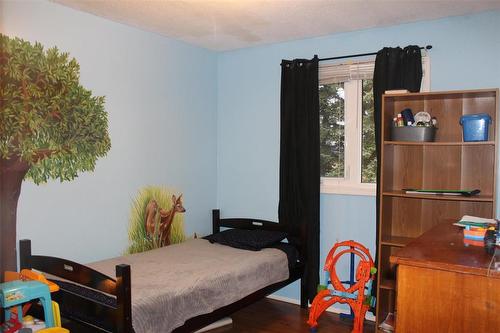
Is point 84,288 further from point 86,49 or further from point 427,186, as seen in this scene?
point 427,186

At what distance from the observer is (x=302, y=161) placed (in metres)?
3.83

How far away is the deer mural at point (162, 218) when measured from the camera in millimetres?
3664

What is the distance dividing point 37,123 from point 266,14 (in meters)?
1.74

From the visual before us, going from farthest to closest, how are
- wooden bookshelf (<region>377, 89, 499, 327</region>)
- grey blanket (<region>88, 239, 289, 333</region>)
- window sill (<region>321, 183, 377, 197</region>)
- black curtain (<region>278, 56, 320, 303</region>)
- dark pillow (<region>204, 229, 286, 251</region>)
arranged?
black curtain (<region>278, 56, 320, 303</region>) → window sill (<region>321, 183, 377, 197</region>) → dark pillow (<region>204, 229, 286, 251</region>) → wooden bookshelf (<region>377, 89, 499, 327</region>) → grey blanket (<region>88, 239, 289, 333</region>)

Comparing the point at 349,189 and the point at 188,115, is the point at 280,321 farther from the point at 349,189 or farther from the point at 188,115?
the point at 188,115

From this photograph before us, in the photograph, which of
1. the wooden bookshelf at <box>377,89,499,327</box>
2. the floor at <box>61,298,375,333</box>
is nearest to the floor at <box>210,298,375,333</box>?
the floor at <box>61,298,375,333</box>

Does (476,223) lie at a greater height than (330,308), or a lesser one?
greater

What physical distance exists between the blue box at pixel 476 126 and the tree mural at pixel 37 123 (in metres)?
2.63

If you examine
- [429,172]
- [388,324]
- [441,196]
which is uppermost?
[429,172]

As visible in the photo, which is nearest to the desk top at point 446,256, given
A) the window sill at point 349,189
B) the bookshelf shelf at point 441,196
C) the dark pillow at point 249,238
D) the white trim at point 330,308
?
the bookshelf shelf at point 441,196

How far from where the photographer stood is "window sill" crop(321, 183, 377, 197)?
362cm

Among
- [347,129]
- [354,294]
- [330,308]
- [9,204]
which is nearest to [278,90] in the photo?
[347,129]

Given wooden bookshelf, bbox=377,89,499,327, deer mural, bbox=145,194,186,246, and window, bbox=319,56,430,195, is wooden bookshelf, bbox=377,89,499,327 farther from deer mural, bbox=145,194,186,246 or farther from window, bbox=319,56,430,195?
deer mural, bbox=145,194,186,246

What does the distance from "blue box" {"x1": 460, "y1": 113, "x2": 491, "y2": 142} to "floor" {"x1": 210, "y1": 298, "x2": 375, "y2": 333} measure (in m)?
1.68
